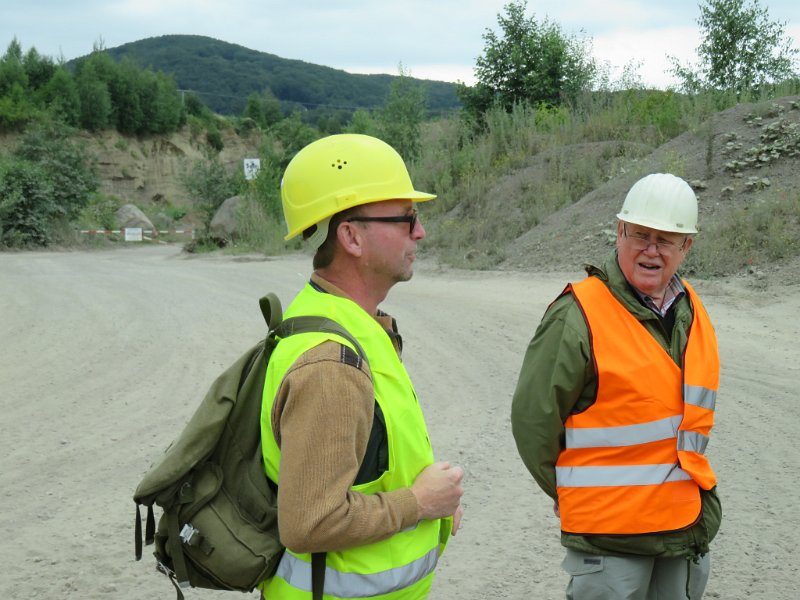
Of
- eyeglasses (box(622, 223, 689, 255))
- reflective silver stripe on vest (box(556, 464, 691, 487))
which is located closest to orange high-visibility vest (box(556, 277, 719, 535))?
reflective silver stripe on vest (box(556, 464, 691, 487))

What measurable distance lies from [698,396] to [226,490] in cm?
159

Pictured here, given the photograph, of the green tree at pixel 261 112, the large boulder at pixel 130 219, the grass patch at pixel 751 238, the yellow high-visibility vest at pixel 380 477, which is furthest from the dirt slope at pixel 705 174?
the green tree at pixel 261 112

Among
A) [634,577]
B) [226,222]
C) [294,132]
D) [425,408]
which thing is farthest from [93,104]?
[634,577]

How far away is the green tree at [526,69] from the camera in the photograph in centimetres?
2427

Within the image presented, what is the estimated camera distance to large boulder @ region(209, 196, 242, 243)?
985 inches

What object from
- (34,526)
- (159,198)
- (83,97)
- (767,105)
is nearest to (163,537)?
(34,526)

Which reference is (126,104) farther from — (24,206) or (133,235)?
(24,206)

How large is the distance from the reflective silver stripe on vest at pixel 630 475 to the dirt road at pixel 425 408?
1.70 m

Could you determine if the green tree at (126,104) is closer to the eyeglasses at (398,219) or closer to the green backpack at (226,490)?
the eyeglasses at (398,219)

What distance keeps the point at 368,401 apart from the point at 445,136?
2303 centimetres

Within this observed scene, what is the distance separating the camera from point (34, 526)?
5141 millimetres

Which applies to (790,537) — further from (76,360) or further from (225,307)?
(225,307)

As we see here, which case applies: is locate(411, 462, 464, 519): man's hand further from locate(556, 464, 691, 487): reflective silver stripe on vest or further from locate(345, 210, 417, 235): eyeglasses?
locate(556, 464, 691, 487): reflective silver stripe on vest

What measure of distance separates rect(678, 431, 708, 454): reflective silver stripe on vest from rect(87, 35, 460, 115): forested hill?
12167 cm
